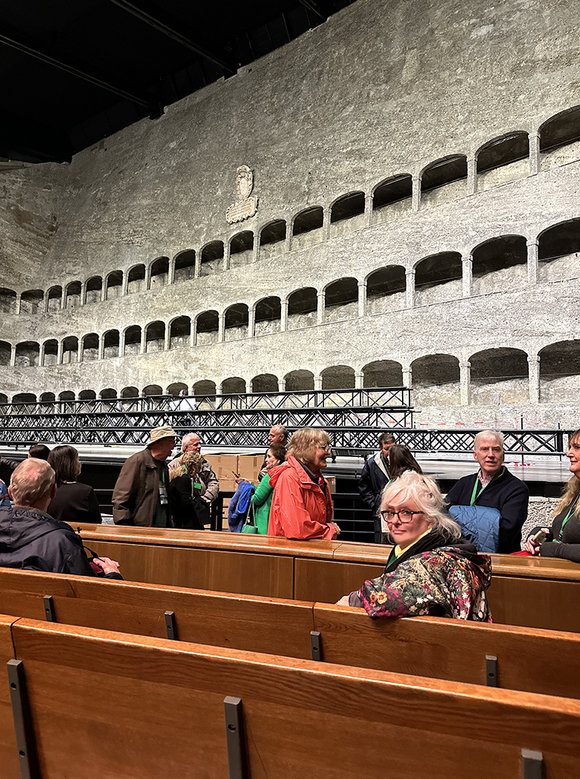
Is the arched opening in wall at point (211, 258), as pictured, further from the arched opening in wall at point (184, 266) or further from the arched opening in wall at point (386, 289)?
the arched opening in wall at point (386, 289)

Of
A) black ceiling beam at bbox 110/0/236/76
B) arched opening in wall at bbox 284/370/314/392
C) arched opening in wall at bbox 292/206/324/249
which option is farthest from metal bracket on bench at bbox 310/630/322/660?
black ceiling beam at bbox 110/0/236/76

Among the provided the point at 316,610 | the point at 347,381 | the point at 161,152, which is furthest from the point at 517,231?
the point at 161,152

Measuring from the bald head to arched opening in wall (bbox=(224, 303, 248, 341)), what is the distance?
22.8 meters

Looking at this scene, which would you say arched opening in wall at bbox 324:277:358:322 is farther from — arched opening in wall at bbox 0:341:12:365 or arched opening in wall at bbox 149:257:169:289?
arched opening in wall at bbox 0:341:12:365

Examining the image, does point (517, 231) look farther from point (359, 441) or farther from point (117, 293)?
point (117, 293)

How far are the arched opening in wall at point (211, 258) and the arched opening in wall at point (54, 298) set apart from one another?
10.1m

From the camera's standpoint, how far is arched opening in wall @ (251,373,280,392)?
976 inches

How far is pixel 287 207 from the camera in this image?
24391 mm

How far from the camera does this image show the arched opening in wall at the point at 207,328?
2711cm

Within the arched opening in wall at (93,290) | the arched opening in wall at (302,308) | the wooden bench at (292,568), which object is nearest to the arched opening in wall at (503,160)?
the arched opening in wall at (302,308)

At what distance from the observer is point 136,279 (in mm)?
31078

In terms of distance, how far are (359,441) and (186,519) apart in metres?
9.97

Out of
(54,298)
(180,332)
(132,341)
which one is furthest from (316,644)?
(54,298)

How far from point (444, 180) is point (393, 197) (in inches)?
98.7
